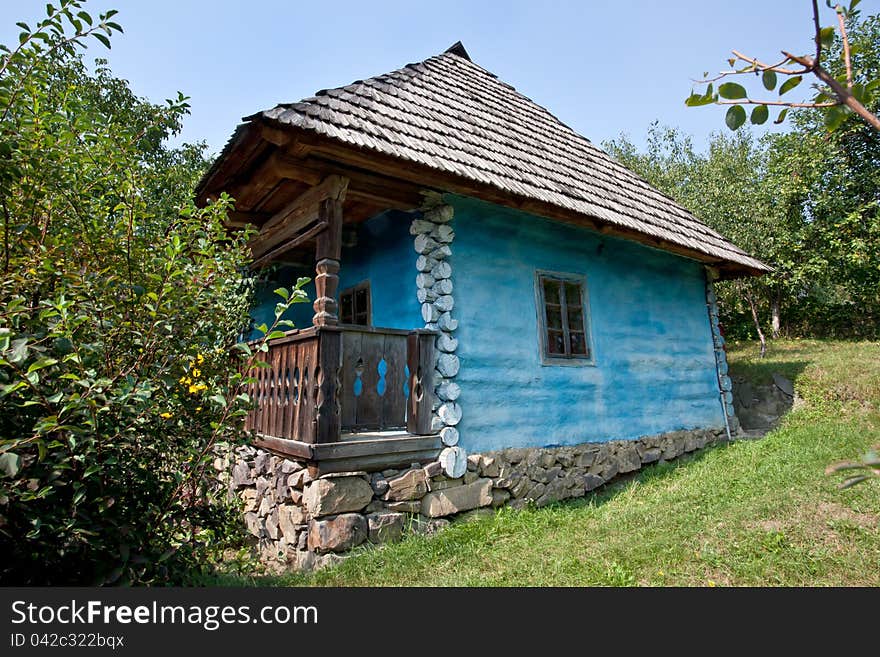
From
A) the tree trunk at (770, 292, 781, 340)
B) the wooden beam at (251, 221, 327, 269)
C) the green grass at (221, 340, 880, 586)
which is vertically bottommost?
the green grass at (221, 340, 880, 586)

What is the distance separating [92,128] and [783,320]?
64.6 ft

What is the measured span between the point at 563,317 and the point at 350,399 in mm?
3020

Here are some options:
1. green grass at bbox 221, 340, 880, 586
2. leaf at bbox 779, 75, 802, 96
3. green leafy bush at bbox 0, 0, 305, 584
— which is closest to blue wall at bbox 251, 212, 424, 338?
green grass at bbox 221, 340, 880, 586

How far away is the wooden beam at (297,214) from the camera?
15.1 feet

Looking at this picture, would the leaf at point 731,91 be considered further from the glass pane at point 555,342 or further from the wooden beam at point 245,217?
the wooden beam at point 245,217

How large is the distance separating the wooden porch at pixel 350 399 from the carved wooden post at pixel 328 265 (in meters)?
0.13

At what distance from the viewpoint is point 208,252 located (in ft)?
8.66

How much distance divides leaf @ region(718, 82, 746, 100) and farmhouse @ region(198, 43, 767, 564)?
2990mm

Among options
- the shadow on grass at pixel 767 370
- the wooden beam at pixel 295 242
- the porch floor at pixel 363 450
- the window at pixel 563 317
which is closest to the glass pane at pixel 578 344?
the window at pixel 563 317

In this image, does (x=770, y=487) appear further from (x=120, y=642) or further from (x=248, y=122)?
(x=248, y=122)

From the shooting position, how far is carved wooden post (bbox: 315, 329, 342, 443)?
4.16 m

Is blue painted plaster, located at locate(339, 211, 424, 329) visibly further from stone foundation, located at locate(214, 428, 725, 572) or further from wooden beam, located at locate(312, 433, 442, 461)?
stone foundation, located at locate(214, 428, 725, 572)

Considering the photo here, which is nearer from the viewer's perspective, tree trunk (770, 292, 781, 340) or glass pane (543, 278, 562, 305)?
glass pane (543, 278, 562, 305)

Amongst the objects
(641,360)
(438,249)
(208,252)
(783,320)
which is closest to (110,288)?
(208,252)
